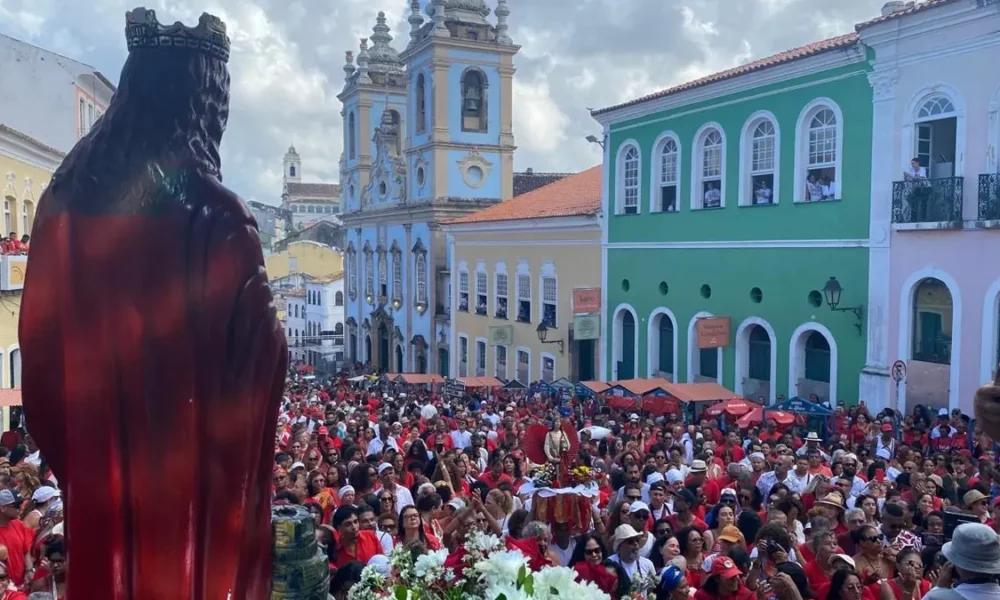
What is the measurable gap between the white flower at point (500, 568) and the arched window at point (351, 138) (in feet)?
141

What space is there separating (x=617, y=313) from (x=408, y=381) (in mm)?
5718

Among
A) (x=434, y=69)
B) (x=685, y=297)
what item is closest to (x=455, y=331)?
(x=434, y=69)

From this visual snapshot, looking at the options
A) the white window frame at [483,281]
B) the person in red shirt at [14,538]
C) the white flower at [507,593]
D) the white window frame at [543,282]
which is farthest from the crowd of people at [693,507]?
the white window frame at [483,281]

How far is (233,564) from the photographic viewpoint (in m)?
2.91

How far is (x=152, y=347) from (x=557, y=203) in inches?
1048

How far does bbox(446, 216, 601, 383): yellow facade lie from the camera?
85.3ft

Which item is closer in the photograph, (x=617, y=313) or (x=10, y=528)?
(x=10, y=528)

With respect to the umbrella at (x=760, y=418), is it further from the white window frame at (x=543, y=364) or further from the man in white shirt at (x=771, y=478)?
the white window frame at (x=543, y=364)

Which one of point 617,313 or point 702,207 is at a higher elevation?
point 702,207

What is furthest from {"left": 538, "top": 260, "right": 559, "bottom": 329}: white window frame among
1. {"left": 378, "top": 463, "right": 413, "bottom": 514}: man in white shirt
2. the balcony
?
{"left": 378, "top": 463, "right": 413, "bottom": 514}: man in white shirt

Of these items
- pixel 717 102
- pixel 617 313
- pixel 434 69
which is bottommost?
pixel 617 313

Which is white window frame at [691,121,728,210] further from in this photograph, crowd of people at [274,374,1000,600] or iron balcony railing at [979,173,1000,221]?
crowd of people at [274,374,1000,600]

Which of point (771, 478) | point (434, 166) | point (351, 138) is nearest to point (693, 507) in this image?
point (771, 478)

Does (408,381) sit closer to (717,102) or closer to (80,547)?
(717,102)
